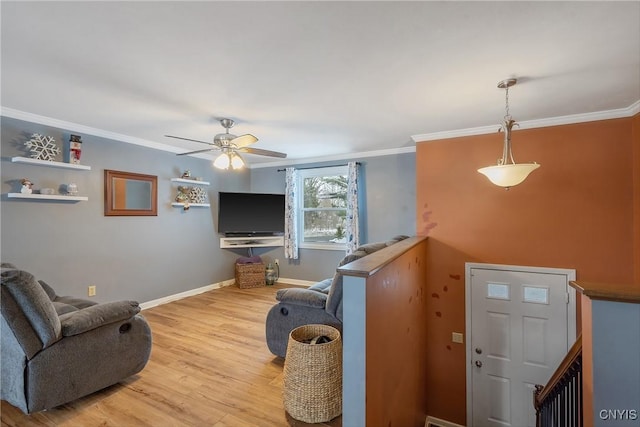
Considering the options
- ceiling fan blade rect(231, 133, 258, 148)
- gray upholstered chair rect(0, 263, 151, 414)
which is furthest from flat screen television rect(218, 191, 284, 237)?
gray upholstered chair rect(0, 263, 151, 414)

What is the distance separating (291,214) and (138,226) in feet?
8.13

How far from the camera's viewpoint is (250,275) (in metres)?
5.40

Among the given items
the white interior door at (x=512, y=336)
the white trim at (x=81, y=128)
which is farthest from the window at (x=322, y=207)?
the white interior door at (x=512, y=336)

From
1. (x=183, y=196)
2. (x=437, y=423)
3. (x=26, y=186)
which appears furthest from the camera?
(x=183, y=196)

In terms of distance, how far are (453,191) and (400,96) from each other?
1.57 meters

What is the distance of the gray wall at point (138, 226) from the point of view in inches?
123

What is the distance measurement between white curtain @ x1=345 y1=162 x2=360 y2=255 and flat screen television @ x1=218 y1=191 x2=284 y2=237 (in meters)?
1.44

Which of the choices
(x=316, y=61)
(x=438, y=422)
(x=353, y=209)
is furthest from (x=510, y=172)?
(x=438, y=422)

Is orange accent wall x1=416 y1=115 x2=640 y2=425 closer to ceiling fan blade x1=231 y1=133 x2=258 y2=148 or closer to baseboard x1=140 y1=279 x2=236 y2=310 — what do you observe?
ceiling fan blade x1=231 y1=133 x2=258 y2=148

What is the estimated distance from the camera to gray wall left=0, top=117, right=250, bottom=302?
3086 millimetres

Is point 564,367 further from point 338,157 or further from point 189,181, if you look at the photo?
point 189,181

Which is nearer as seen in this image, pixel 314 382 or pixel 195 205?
pixel 314 382

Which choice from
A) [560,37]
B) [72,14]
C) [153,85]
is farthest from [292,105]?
[560,37]

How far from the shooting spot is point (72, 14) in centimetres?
154
